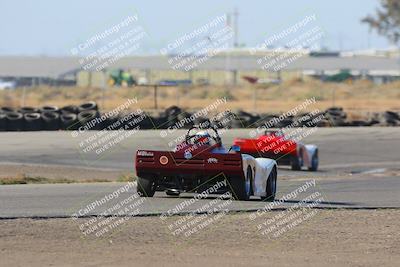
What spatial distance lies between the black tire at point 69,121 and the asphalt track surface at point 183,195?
1.32m

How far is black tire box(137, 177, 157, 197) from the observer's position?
682 inches

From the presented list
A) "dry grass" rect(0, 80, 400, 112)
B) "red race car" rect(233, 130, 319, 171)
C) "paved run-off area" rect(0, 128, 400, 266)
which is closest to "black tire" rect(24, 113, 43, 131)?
"red race car" rect(233, 130, 319, 171)

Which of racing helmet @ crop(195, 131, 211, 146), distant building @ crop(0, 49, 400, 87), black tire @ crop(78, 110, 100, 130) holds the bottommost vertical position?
distant building @ crop(0, 49, 400, 87)

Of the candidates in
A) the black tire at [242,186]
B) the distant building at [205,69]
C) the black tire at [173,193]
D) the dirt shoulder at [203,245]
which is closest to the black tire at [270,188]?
the black tire at [242,186]

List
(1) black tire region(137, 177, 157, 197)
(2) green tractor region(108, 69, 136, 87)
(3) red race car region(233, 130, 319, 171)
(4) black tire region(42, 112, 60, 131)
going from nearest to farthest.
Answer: (1) black tire region(137, 177, 157, 197), (3) red race car region(233, 130, 319, 171), (4) black tire region(42, 112, 60, 131), (2) green tractor region(108, 69, 136, 87)

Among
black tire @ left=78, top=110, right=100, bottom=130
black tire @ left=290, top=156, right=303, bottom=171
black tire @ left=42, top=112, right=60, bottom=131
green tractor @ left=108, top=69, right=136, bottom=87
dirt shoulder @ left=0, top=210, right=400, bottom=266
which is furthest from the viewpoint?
green tractor @ left=108, top=69, right=136, bottom=87

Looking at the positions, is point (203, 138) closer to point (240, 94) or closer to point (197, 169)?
point (197, 169)

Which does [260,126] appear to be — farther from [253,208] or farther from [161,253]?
[161,253]

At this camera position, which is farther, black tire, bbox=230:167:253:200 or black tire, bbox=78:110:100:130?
black tire, bbox=78:110:100:130

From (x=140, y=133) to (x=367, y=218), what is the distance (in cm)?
2086

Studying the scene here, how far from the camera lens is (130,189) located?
63.8ft

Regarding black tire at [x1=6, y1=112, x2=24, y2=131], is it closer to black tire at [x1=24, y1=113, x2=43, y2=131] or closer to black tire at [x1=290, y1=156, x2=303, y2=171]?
black tire at [x1=24, y1=113, x2=43, y2=131]

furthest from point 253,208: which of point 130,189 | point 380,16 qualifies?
point 380,16

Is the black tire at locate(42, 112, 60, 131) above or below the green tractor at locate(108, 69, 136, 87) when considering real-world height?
above
